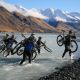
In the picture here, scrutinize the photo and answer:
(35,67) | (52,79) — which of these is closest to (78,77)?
(52,79)

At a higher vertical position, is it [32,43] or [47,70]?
[32,43]

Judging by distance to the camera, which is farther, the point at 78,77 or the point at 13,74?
the point at 13,74

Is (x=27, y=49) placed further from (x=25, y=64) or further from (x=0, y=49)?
(x=0, y=49)

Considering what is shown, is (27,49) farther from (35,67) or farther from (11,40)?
(11,40)

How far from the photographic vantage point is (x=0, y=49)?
2962 cm

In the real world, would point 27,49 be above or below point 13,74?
above

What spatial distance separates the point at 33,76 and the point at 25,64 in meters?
4.35

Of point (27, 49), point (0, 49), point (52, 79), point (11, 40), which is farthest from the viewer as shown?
point (0, 49)

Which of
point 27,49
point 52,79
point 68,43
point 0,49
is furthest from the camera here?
point 0,49

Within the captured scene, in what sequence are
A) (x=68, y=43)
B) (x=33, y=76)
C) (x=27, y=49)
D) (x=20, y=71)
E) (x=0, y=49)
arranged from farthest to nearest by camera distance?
(x=0, y=49) < (x=68, y=43) < (x=27, y=49) < (x=20, y=71) < (x=33, y=76)

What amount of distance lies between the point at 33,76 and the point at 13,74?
1.15 metres

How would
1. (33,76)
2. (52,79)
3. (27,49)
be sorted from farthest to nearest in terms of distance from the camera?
(27,49) < (33,76) < (52,79)

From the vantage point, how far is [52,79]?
15141 mm

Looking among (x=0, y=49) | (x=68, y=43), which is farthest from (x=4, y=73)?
(x=0, y=49)
